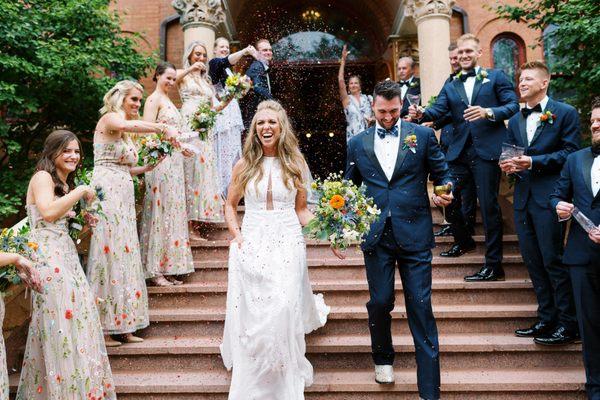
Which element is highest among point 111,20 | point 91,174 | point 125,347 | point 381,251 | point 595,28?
point 111,20

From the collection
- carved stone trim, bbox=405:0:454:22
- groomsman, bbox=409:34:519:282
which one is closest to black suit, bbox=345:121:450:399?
→ groomsman, bbox=409:34:519:282

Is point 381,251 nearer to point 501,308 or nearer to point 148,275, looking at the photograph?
point 501,308

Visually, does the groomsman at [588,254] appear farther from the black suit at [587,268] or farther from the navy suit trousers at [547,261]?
the navy suit trousers at [547,261]

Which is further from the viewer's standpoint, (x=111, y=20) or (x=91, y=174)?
(x=111, y=20)

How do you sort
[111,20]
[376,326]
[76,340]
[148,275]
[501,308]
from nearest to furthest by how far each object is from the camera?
1. [76,340]
2. [376,326]
3. [501,308]
4. [148,275]
5. [111,20]

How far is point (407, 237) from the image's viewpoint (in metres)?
3.86

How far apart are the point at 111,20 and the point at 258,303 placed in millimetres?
7084

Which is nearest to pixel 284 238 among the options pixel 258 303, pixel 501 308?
pixel 258 303

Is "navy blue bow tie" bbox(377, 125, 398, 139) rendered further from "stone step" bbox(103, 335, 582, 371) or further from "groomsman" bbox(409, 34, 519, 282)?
"stone step" bbox(103, 335, 582, 371)

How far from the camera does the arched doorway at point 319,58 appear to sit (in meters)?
13.8

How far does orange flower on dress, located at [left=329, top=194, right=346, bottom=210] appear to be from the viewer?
358cm

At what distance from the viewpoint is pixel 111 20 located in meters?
8.90

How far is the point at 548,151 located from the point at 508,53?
8.10 m

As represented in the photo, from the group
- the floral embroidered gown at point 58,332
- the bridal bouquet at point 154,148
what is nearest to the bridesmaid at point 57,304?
the floral embroidered gown at point 58,332
